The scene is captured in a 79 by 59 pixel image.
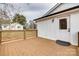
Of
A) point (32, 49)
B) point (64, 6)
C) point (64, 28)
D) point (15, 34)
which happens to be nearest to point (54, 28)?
point (64, 28)

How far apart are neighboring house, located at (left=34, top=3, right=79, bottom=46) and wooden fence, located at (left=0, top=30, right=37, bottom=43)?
0.26 m

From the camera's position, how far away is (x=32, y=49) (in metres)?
3.82

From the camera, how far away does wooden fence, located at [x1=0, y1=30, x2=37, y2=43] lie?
12.5 feet

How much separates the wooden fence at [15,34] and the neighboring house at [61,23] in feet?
0.85

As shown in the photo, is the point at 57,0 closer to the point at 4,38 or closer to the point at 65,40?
the point at 65,40

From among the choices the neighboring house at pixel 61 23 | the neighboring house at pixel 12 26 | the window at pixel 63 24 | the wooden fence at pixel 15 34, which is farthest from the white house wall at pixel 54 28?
the neighboring house at pixel 12 26

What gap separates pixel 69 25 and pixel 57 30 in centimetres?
35

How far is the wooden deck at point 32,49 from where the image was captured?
12.3 ft

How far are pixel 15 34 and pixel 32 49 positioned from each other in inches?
22.7

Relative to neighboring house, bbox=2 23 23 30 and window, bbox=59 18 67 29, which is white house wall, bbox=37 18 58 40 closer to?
window, bbox=59 18 67 29

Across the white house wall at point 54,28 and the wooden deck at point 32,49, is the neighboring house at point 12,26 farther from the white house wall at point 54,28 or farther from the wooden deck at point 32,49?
the white house wall at point 54,28

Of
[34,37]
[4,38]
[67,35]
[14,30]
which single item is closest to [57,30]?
[67,35]

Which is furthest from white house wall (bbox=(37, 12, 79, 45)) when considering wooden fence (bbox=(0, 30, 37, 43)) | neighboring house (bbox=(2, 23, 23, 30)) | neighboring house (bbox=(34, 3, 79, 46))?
neighboring house (bbox=(2, 23, 23, 30))

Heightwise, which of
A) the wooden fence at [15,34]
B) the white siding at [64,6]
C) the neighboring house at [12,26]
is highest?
the white siding at [64,6]
